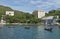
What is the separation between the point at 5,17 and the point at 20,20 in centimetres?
1155

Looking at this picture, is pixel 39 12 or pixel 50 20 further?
pixel 39 12

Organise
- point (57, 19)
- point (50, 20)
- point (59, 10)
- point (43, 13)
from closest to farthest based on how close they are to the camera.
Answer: point (57, 19) → point (50, 20) → point (59, 10) → point (43, 13)

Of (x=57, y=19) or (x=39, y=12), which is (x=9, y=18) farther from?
(x=39, y=12)

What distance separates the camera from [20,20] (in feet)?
303

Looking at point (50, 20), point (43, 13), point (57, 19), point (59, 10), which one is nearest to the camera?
point (57, 19)

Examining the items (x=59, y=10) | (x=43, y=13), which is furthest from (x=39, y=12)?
(x=59, y=10)

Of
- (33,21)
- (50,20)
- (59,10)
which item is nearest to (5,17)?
(33,21)

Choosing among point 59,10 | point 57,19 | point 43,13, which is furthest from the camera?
point 43,13

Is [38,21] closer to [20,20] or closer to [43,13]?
[20,20]

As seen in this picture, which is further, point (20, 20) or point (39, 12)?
→ point (39, 12)

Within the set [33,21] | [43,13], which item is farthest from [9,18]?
[43,13]

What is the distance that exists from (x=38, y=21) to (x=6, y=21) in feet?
52.5

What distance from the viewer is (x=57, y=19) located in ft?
297

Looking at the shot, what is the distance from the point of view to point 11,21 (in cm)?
9138
